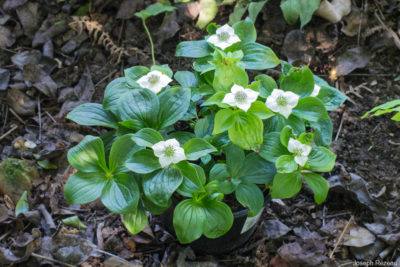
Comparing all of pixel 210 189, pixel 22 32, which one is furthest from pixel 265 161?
pixel 22 32

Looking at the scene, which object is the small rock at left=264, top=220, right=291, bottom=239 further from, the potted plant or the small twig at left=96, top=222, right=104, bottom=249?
the small twig at left=96, top=222, right=104, bottom=249

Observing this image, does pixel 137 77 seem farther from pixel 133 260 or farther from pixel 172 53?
pixel 172 53

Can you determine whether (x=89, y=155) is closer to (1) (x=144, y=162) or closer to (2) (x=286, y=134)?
(1) (x=144, y=162)

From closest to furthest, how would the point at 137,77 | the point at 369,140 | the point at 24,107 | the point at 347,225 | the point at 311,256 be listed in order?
the point at 137,77, the point at 311,256, the point at 347,225, the point at 369,140, the point at 24,107

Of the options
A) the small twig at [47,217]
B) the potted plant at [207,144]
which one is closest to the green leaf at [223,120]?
the potted plant at [207,144]

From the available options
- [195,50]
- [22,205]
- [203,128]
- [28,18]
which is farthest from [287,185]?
[28,18]

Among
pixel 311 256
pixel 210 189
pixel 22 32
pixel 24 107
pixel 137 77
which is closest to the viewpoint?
pixel 210 189

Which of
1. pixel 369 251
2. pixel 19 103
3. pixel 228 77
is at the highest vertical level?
pixel 228 77
